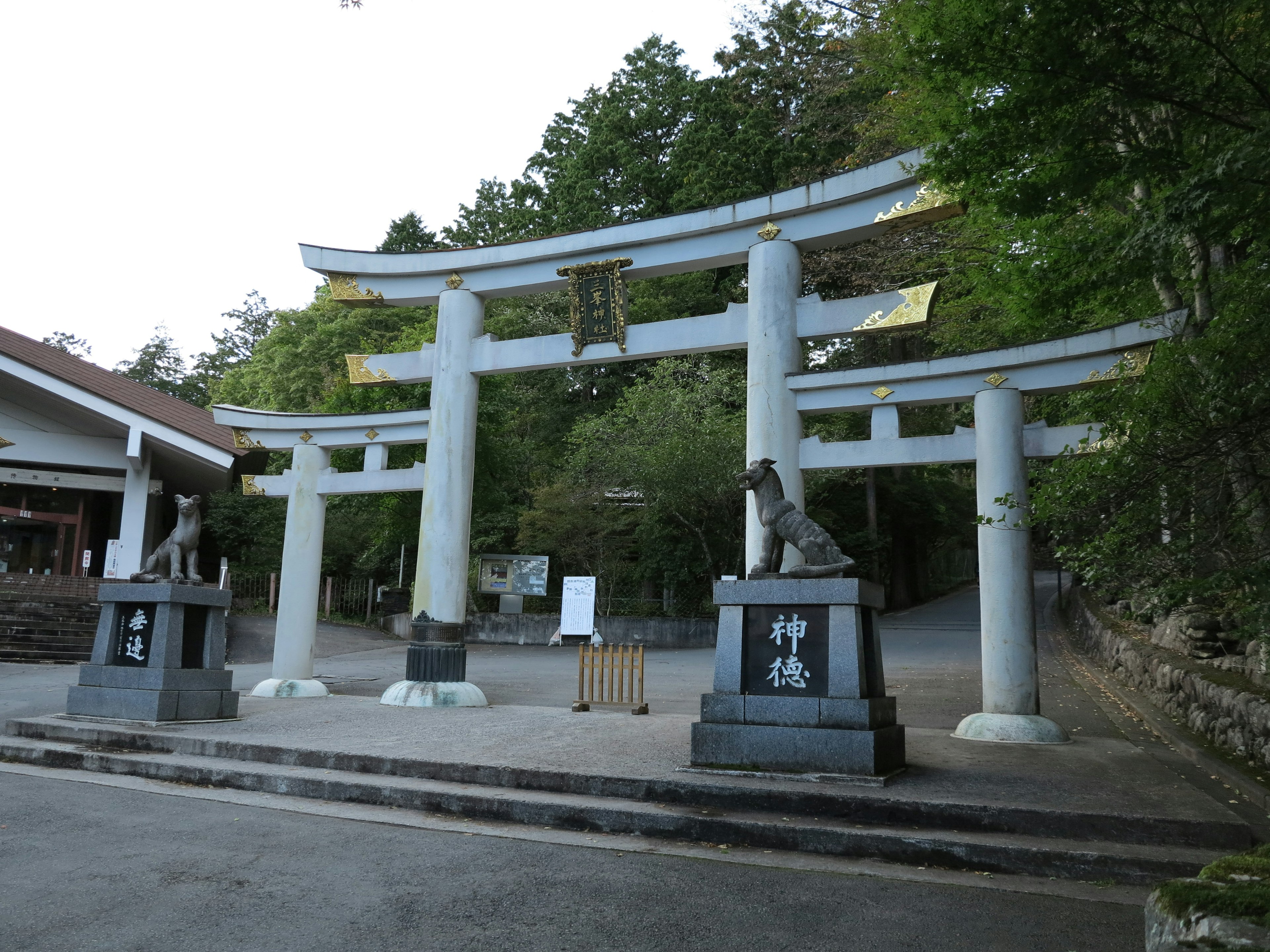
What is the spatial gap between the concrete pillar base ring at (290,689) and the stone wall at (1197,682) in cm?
1008

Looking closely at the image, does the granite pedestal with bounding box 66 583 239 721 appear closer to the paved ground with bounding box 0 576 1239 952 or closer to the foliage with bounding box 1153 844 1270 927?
the paved ground with bounding box 0 576 1239 952

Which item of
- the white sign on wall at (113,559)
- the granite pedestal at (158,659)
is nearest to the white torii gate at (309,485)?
the granite pedestal at (158,659)

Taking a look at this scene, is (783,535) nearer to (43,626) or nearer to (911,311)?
(911,311)

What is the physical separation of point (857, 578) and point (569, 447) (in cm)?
Result: 2198

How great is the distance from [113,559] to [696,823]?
2208cm

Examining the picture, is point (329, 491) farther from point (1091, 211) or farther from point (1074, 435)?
point (1091, 211)

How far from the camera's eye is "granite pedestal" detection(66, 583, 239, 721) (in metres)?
8.84

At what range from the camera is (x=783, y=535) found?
6969 millimetres

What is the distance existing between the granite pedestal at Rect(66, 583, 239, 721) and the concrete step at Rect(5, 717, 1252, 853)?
1.24 metres

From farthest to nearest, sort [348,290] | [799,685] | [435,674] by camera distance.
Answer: [348,290]
[435,674]
[799,685]

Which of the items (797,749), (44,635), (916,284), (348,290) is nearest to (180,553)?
(348,290)

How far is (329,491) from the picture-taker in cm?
1226

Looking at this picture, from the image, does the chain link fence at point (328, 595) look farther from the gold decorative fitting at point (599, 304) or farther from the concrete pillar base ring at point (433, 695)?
the gold decorative fitting at point (599, 304)

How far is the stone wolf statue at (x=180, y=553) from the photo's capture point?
9.89 m
